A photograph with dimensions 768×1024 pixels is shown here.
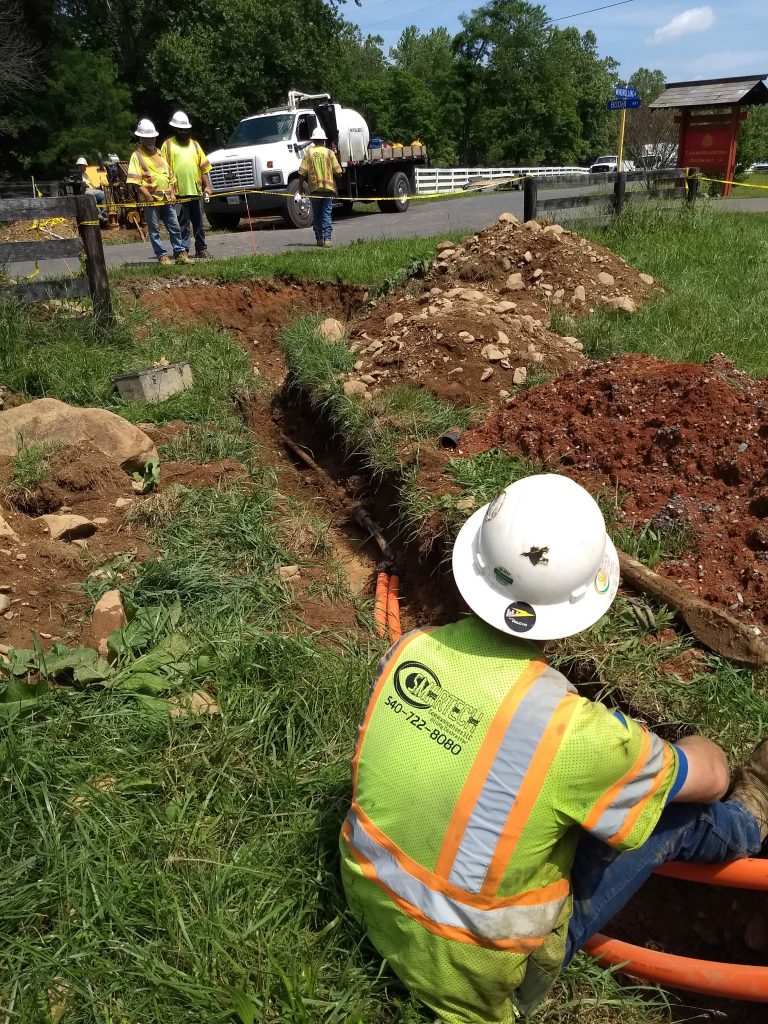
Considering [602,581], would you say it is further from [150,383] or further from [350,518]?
[150,383]

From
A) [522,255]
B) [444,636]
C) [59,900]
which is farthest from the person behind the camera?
[522,255]

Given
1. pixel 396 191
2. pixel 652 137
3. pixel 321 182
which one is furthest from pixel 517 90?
pixel 321 182

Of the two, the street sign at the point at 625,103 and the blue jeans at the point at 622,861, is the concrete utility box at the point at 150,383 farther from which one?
the street sign at the point at 625,103

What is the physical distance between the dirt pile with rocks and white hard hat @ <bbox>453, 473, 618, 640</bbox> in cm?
343

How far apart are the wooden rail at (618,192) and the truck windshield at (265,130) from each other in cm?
789

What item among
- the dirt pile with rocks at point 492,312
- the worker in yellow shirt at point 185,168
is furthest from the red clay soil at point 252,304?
the worker in yellow shirt at point 185,168

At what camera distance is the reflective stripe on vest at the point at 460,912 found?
1.80m

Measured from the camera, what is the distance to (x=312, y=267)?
9.05 m

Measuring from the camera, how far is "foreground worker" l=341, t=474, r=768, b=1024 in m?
1.76

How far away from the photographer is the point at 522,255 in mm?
7262

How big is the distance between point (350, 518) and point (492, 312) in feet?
7.21

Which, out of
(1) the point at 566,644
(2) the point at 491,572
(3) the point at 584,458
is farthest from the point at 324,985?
(3) the point at 584,458

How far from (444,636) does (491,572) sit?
204 millimetres

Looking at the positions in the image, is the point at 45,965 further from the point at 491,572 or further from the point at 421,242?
the point at 421,242
